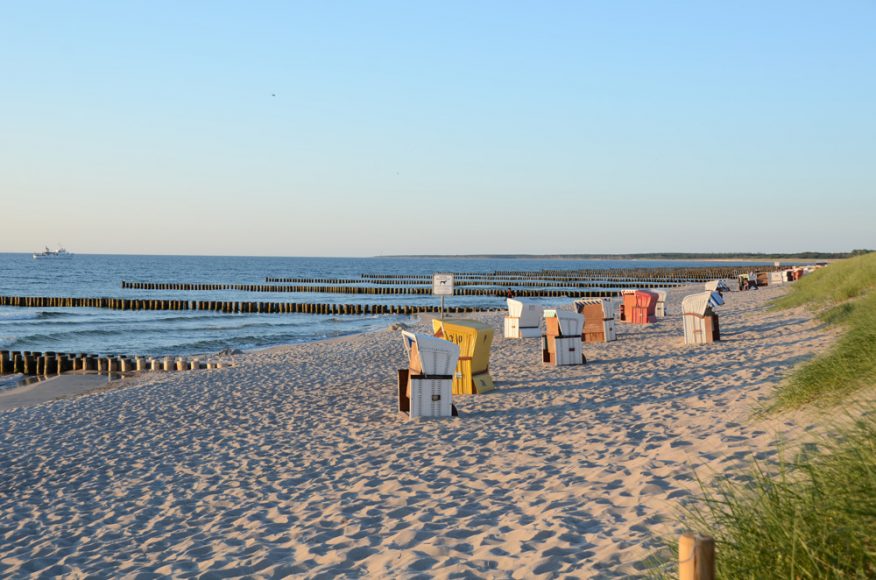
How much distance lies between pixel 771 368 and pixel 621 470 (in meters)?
5.33

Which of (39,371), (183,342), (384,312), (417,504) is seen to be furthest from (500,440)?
(384,312)

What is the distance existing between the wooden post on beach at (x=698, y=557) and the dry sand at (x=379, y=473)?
79.2 inches

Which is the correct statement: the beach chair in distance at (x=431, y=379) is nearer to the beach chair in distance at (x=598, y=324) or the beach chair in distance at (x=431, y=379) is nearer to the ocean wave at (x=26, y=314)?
the beach chair in distance at (x=598, y=324)

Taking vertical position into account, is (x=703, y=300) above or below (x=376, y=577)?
above

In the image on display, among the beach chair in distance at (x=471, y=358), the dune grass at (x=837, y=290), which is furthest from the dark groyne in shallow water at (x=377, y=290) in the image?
the beach chair in distance at (x=471, y=358)

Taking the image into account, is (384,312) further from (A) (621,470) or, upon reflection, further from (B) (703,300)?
(A) (621,470)

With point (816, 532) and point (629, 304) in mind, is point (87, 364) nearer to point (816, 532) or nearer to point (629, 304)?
point (629, 304)

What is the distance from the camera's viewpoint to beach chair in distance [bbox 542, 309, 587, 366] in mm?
13383

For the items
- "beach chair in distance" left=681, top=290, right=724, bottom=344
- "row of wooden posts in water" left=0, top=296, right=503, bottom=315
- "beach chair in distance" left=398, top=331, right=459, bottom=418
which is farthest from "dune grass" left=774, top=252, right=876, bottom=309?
"row of wooden posts in water" left=0, top=296, right=503, bottom=315

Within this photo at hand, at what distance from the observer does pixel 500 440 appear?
803cm

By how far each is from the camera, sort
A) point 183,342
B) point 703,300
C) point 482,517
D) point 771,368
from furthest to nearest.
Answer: point 183,342 → point 703,300 → point 771,368 → point 482,517

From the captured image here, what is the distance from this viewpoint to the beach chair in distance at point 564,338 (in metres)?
13.4

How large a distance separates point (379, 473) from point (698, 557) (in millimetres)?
4969

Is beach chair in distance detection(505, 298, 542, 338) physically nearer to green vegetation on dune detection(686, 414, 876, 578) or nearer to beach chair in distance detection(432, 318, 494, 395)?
beach chair in distance detection(432, 318, 494, 395)
